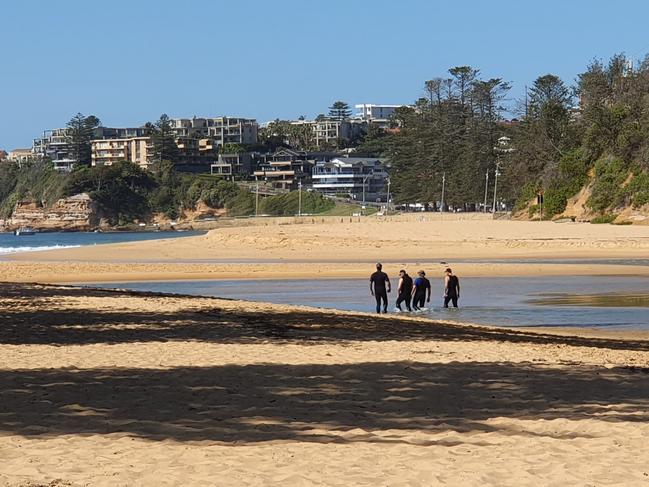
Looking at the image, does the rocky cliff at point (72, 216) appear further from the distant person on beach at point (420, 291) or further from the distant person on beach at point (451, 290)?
the distant person on beach at point (420, 291)

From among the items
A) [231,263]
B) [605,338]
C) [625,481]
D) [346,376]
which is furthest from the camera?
[231,263]

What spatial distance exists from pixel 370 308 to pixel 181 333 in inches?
435

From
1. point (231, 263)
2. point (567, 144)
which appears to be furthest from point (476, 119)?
point (231, 263)

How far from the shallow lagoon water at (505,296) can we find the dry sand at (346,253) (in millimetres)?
3913

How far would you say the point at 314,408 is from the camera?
451 inches

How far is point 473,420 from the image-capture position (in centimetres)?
1078

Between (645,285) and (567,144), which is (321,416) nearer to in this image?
(645,285)

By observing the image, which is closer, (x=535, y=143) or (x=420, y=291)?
(x=420, y=291)

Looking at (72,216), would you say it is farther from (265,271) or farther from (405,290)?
(405,290)

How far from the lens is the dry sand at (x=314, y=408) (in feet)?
28.0

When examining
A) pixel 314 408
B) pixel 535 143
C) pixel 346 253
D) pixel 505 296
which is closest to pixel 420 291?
pixel 505 296

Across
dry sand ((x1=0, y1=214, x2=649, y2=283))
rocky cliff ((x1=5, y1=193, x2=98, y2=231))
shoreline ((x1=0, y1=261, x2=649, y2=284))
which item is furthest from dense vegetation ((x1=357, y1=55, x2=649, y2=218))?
rocky cliff ((x1=5, y1=193, x2=98, y2=231))

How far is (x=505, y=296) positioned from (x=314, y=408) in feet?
75.3

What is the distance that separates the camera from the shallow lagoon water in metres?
26.9
